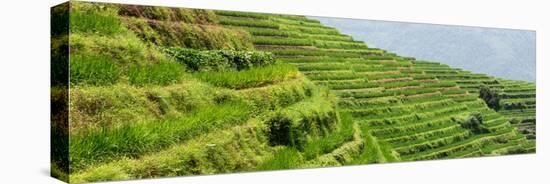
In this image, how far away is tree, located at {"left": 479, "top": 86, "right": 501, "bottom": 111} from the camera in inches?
480

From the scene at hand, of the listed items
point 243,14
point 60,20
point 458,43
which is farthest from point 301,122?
point 458,43

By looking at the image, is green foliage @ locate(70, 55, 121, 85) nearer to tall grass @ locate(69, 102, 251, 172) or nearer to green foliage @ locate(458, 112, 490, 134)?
tall grass @ locate(69, 102, 251, 172)

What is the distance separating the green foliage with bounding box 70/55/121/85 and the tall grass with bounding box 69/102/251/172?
52 centimetres

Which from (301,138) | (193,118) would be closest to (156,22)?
(193,118)

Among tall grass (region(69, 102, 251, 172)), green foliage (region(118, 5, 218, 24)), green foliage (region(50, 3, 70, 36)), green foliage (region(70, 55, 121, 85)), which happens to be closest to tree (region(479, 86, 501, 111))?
tall grass (region(69, 102, 251, 172))

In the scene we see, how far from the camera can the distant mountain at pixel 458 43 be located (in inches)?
429

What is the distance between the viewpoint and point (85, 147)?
7633 millimetres

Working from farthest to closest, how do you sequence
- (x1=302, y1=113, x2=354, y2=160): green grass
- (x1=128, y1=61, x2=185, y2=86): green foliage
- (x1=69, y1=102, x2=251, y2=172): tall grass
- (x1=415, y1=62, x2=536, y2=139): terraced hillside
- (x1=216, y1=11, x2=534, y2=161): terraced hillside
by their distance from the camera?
(x1=415, y1=62, x2=536, y2=139): terraced hillside < (x1=216, y1=11, x2=534, y2=161): terraced hillside < (x1=302, y1=113, x2=354, y2=160): green grass < (x1=128, y1=61, x2=185, y2=86): green foliage < (x1=69, y1=102, x2=251, y2=172): tall grass

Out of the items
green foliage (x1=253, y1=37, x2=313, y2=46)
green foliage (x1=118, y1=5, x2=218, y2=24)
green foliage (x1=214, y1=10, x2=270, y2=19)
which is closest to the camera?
green foliage (x1=118, y1=5, x2=218, y2=24)

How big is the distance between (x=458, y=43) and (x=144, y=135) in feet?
19.7

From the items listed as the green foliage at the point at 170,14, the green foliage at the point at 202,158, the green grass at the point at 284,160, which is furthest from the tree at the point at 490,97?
the green foliage at the point at 170,14

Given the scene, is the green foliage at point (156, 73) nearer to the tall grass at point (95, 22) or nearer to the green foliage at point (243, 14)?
the tall grass at point (95, 22)

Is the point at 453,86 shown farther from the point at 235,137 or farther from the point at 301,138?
the point at 235,137

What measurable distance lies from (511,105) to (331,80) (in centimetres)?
404
